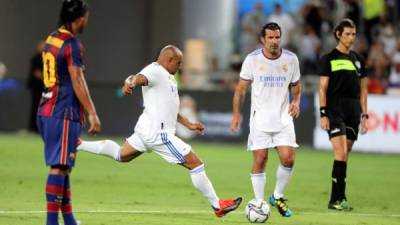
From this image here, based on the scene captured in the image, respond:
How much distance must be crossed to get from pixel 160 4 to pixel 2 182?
1606 cm

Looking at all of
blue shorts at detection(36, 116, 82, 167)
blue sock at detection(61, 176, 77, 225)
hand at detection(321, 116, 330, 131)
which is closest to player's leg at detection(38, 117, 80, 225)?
blue shorts at detection(36, 116, 82, 167)

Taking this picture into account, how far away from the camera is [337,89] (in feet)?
44.5

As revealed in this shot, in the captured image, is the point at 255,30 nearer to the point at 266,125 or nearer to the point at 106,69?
the point at 106,69

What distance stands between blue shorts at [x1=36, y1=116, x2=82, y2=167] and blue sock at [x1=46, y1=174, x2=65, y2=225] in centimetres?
15

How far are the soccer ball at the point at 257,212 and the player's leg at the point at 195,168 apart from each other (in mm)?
258

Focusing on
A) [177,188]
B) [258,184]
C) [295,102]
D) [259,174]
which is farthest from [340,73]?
[177,188]

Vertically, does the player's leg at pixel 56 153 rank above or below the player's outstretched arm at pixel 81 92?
Result: below

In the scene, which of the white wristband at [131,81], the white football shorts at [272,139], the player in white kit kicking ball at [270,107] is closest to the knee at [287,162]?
the player in white kit kicking ball at [270,107]

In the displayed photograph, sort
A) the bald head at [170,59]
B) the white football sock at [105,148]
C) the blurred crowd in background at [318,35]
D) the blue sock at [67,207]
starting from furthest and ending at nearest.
A: the blurred crowd in background at [318,35] < the white football sock at [105,148] < the bald head at [170,59] < the blue sock at [67,207]

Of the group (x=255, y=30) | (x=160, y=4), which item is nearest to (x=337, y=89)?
(x=255, y=30)

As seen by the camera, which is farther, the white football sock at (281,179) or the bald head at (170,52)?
the white football sock at (281,179)

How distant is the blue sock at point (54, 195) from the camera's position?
9641mm

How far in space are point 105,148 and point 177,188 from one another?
330 cm

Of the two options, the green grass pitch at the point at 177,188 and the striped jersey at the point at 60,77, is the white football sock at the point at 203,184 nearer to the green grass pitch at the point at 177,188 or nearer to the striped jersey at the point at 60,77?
the green grass pitch at the point at 177,188
